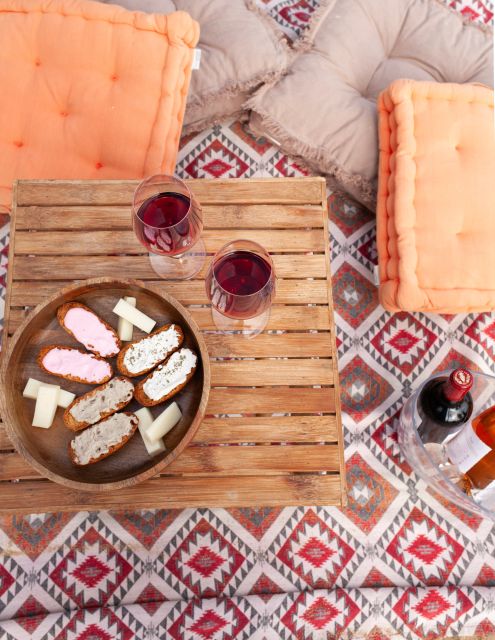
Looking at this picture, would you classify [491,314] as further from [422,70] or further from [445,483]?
[422,70]

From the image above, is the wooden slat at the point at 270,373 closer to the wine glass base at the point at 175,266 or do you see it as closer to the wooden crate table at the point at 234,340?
the wooden crate table at the point at 234,340

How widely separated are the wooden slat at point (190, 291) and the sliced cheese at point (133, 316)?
7cm

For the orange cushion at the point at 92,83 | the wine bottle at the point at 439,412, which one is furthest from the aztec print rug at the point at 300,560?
the orange cushion at the point at 92,83

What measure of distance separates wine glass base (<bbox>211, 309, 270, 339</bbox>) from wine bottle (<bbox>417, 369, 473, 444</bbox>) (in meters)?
0.38

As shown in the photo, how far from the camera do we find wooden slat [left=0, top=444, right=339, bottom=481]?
0.90m

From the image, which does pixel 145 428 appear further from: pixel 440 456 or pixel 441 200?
pixel 441 200

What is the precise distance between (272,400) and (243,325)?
0.48ft

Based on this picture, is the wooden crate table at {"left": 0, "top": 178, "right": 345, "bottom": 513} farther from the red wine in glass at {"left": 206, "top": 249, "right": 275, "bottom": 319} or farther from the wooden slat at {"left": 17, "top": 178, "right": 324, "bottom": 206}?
the red wine in glass at {"left": 206, "top": 249, "right": 275, "bottom": 319}

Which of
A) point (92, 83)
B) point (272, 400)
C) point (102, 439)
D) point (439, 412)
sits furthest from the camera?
point (92, 83)

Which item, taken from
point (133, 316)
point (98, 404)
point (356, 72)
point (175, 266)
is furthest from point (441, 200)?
point (98, 404)

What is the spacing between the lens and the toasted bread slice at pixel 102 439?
82 cm

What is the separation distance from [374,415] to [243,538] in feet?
1.59

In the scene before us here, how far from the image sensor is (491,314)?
151 centimetres

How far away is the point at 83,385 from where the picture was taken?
882 millimetres
